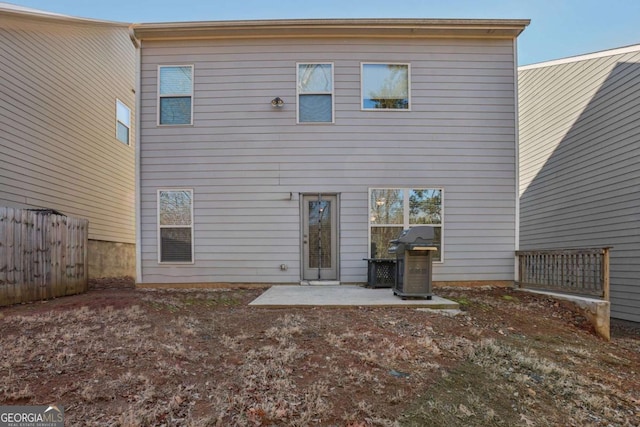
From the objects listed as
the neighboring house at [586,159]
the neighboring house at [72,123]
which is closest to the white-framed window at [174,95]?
the neighboring house at [72,123]

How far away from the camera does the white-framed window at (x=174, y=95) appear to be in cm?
668

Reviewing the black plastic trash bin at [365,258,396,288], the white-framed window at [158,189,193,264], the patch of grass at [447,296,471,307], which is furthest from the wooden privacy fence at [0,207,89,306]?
the patch of grass at [447,296,471,307]

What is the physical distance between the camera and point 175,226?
21.7 feet

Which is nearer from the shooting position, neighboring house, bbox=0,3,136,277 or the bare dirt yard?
the bare dirt yard

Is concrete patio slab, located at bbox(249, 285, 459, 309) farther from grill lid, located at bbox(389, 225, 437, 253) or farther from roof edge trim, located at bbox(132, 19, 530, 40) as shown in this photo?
roof edge trim, located at bbox(132, 19, 530, 40)

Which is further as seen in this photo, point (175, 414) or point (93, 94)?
point (93, 94)

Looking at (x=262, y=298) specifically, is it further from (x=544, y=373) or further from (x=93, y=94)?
(x=93, y=94)

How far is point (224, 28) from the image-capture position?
636cm

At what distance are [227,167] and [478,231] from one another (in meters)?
5.28

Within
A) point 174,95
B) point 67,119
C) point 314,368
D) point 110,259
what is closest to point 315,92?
point 174,95

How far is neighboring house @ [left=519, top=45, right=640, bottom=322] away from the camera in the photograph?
632cm

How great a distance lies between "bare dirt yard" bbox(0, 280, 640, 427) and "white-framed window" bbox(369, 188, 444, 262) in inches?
81.9

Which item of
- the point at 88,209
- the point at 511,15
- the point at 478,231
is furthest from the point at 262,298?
the point at 511,15

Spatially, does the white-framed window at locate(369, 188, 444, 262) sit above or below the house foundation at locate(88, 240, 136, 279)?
above
